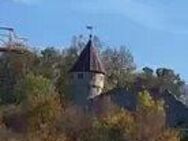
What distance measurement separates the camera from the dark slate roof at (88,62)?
230ft

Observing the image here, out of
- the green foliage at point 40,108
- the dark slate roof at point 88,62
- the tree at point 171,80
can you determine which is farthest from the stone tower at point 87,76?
the tree at point 171,80

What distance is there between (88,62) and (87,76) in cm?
142

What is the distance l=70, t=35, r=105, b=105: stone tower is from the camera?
227ft

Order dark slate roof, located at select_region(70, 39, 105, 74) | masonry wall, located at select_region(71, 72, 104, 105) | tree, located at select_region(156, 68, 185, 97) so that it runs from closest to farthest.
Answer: masonry wall, located at select_region(71, 72, 104, 105) → dark slate roof, located at select_region(70, 39, 105, 74) → tree, located at select_region(156, 68, 185, 97)

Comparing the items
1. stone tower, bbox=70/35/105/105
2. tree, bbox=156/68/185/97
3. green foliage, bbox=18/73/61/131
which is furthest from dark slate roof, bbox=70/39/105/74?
tree, bbox=156/68/185/97

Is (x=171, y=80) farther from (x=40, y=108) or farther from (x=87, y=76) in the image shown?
(x=40, y=108)

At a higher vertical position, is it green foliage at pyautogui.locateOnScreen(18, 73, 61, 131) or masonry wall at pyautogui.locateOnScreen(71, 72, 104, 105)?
masonry wall at pyautogui.locateOnScreen(71, 72, 104, 105)

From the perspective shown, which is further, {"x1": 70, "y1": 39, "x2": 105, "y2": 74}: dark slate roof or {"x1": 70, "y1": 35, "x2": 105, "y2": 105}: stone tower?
{"x1": 70, "y1": 39, "x2": 105, "y2": 74}: dark slate roof

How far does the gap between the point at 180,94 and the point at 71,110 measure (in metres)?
53.5

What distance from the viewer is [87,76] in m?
70.3

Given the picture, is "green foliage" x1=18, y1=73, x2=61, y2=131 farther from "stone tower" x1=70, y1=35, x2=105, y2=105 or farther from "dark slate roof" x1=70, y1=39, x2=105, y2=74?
"dark slate roof" x1=70, y1=39, x2=105, y2=74

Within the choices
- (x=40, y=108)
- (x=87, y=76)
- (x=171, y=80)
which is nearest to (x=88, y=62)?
(x=87, y=76)

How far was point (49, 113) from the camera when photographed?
50.1 m

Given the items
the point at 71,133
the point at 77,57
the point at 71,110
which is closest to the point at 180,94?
the point at 77,57
